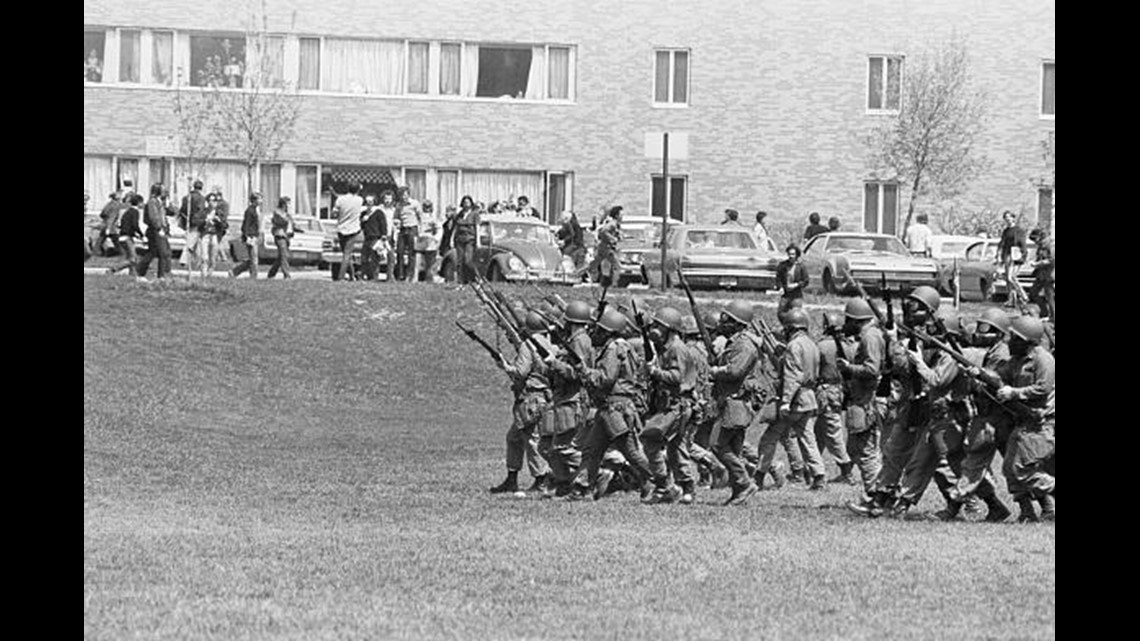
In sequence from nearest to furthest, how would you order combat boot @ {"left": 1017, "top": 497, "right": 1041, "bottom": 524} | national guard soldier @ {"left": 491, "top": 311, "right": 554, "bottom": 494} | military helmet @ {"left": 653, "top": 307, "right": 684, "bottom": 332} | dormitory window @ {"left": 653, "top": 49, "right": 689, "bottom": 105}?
combat boot @ {"left": 1017, "top": 497, "right": 1041, "bottom": 524} < military helmet @ {"left": 653, "top": 307, "right": 684, "bottom": 332} < national guard soldier @ {"left": 491, "top": 311, "right": 554, "bottom": 494} < dormitory window @ {"left": 653, "top": 49, "right": 689, "bottom": 105}

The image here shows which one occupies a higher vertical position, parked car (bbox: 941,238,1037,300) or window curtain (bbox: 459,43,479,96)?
window curtain (bbox: 459,43,479,96)

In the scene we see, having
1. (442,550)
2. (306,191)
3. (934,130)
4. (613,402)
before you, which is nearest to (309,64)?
(306,191)

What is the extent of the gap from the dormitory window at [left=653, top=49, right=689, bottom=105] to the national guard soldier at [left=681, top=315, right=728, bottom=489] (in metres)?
32.1

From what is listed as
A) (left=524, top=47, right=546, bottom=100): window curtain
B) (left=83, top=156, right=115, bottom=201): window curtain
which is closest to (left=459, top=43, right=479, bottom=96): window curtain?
(left=524, top=47, right=546, bottom=100): window curtain

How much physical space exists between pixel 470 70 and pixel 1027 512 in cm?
3736

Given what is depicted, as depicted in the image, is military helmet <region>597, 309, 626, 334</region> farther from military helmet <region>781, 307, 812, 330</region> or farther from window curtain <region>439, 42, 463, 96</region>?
window curtain <region>439, 42, 463, 96</region>

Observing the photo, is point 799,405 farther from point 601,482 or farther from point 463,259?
point 463,259

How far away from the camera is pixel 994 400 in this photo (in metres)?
18.7

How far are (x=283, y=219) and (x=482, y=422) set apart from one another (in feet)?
31.4

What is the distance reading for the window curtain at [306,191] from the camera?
179 feet

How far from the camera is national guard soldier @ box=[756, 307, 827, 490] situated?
22.2m

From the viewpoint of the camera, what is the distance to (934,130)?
176 ft
